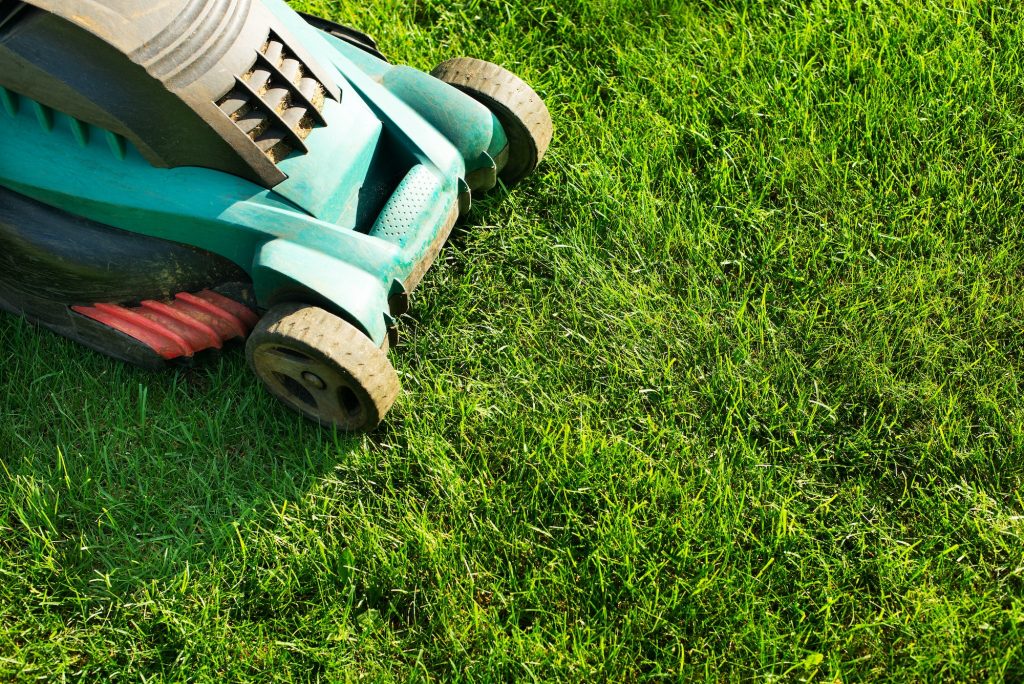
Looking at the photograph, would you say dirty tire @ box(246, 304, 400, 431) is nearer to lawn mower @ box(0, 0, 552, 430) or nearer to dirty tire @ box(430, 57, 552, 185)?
lawn mower @ box(0, 0, 552, 430)

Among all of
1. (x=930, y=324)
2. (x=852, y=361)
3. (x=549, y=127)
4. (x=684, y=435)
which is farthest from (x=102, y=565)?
(x=930, y=324)

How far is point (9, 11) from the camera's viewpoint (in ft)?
7.23

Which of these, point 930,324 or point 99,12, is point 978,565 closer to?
point 930,324

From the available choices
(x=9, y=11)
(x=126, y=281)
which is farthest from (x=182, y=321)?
(x=9, y=11)

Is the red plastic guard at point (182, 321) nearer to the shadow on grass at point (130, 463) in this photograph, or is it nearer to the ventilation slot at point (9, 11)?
the shadow on grass at point (130, 463)

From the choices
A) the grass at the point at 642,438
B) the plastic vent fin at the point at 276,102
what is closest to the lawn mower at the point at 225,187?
the plastic vent fin at the point at 276,102

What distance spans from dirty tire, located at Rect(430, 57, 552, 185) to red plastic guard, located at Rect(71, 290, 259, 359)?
0.81 meters

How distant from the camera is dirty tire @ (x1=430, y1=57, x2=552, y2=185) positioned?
9.03 ft

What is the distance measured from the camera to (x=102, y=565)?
7.98 feet

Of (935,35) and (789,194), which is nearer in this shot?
(789,194)

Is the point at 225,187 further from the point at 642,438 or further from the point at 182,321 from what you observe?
the point at 642,438

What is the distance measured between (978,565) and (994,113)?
1382 millimetres

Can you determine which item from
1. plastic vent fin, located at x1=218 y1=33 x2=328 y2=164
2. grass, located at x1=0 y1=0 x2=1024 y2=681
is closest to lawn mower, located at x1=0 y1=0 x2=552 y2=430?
plastic vent fin, located at x1=218 y1=33 x2=328 y2=164

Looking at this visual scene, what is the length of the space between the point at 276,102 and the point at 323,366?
59cm
